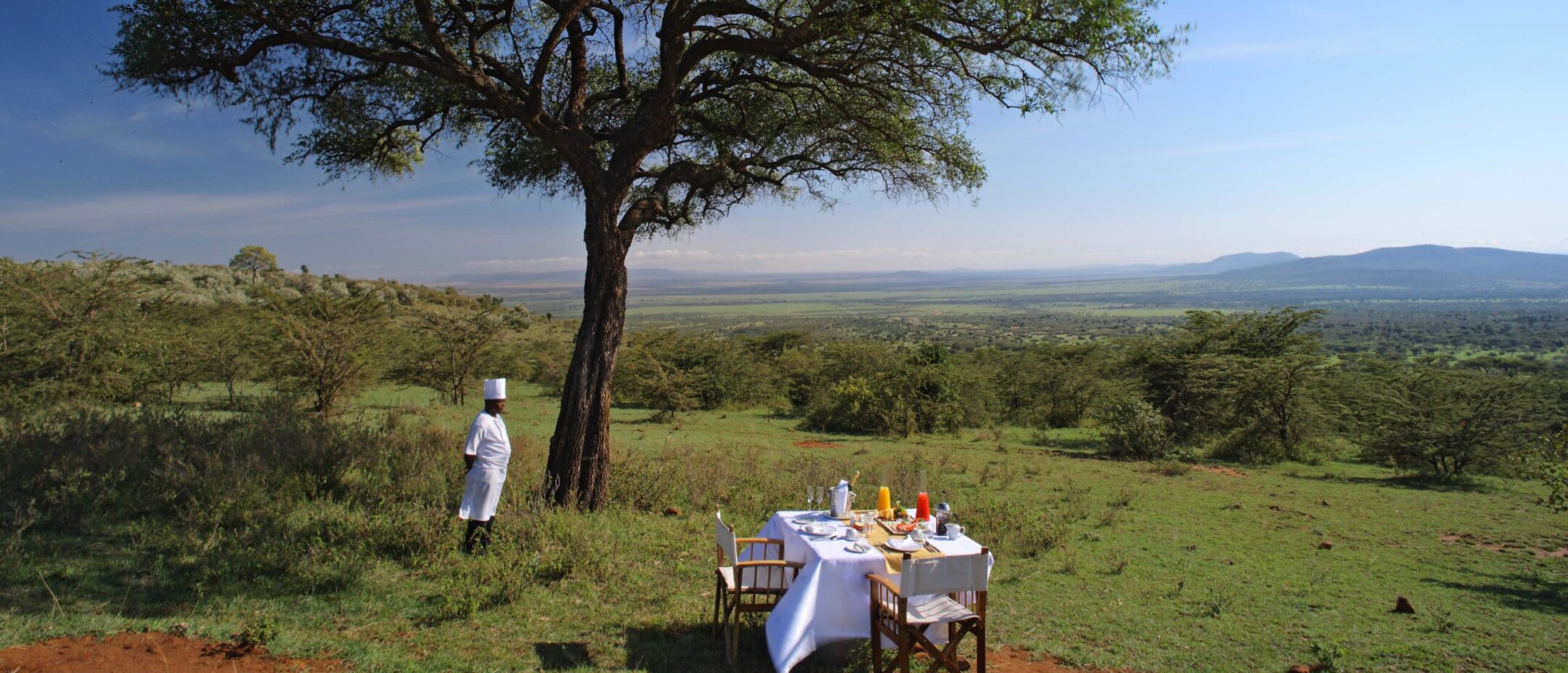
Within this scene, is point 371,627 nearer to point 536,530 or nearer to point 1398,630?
point 536,530

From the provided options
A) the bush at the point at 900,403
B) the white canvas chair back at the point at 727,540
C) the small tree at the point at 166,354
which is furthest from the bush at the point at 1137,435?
the small tree at the point at 166,354

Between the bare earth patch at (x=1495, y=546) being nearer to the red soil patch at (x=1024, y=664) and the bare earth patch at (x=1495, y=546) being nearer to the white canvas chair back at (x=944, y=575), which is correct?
the red soil patch at (x=1024, y=664)

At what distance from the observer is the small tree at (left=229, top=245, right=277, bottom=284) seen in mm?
49544

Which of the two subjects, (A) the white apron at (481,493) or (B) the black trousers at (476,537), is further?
(B) the black trousers at (476,537)

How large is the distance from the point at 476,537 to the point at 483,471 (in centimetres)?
62

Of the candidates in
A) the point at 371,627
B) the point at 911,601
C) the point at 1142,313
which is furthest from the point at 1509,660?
the point at 1142,313

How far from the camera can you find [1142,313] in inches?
5118

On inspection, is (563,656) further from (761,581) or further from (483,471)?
(483,471)

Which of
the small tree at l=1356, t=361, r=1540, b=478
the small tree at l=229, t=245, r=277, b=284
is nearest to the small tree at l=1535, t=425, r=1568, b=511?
the small tree at l=1356, t=361, r=1540, b=478

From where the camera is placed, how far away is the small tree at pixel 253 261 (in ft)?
163

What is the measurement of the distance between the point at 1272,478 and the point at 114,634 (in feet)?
57.8

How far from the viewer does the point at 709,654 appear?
15.8 ft

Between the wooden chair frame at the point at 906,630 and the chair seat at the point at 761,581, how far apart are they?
70 centimetres

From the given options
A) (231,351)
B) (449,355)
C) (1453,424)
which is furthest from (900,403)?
(231,351)
